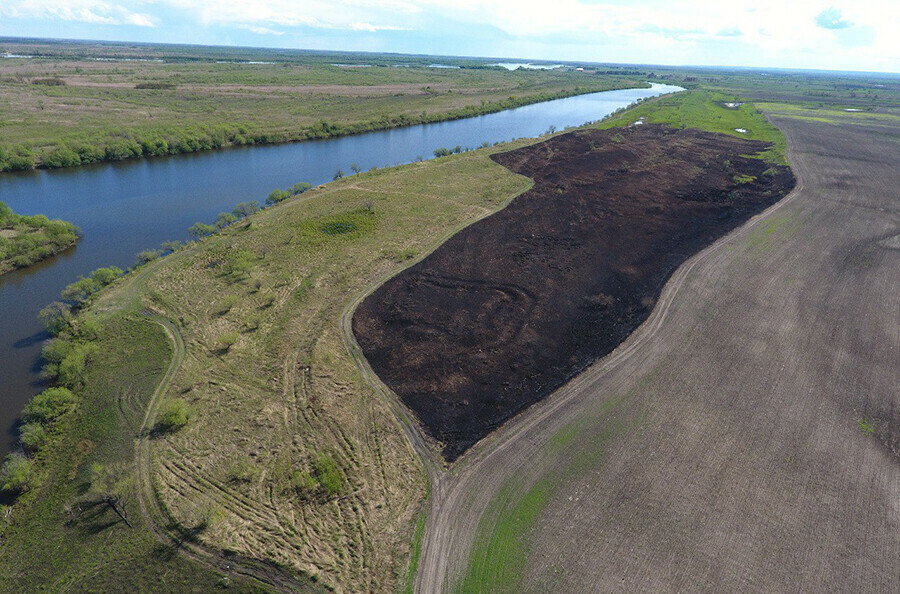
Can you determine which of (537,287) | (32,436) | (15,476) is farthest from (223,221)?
(537,287)

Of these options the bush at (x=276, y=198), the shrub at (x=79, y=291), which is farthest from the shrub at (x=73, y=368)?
the bush at (x=276, y=198)

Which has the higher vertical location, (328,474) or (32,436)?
(32,436)

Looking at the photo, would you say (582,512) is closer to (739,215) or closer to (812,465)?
(812,465)

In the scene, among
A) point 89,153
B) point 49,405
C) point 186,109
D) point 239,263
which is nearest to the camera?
point 49,405

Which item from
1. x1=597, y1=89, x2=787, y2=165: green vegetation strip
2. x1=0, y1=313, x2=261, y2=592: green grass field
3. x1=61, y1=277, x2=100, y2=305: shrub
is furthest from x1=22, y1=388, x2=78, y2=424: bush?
x1=597, y1=89, x2=787, y2=165: green vegetation strip

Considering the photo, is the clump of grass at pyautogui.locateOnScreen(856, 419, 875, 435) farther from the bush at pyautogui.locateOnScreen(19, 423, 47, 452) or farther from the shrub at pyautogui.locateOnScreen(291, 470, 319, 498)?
the bush at pyautogui.locateOnScreen(19, 423, 47, 452)

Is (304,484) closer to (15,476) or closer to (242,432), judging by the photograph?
(242,432)
